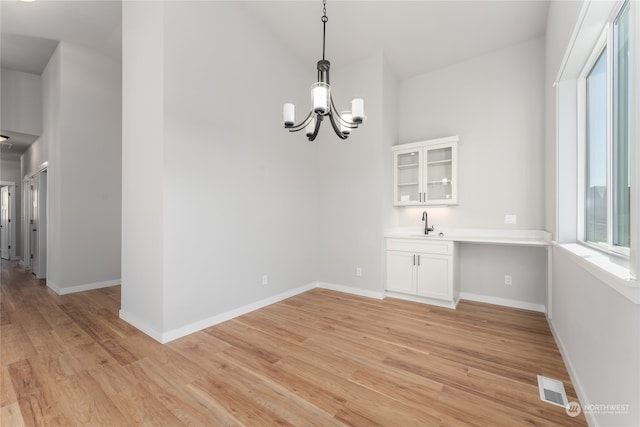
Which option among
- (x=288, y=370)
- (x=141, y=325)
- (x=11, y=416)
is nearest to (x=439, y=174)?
(x=288, y=370)

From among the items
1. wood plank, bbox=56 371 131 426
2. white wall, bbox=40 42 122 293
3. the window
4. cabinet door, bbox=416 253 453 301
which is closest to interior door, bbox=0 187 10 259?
white wall, bbox=40 42 122 293

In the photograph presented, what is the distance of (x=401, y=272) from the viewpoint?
12.7 feet

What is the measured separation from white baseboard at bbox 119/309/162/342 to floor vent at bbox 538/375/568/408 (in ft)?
9.97

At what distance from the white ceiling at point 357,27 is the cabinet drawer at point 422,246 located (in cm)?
260

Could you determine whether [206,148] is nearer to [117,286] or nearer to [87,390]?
[87,390]

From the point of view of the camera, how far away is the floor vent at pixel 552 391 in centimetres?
178

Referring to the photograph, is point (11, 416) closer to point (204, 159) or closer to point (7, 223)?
point (204, 159)

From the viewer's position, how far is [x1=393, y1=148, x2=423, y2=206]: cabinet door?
13.3 ft

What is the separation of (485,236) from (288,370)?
302cm

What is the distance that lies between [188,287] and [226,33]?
110 inches

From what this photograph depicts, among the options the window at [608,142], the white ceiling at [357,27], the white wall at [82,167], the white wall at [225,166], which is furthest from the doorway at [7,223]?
the window at [608,142]

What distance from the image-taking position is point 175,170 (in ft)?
8.73

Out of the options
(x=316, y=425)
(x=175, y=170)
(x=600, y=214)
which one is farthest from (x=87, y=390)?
(x=600, y=214)

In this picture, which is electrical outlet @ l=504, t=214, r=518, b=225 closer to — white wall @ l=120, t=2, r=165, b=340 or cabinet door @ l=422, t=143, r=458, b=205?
cabinet door @ l=422, t=143, r=458, b=205
